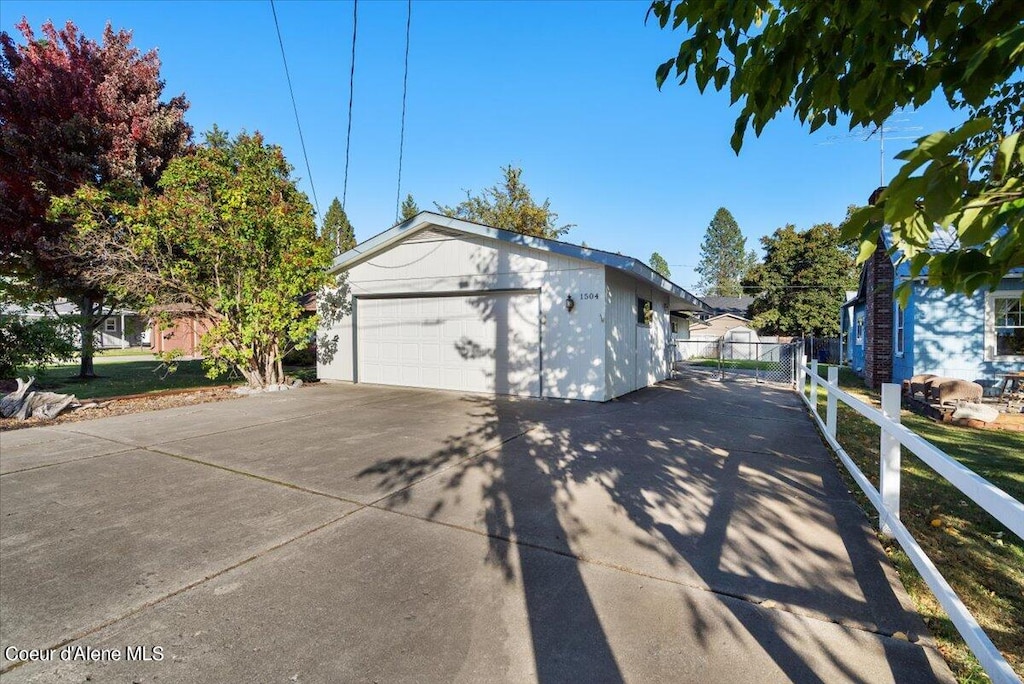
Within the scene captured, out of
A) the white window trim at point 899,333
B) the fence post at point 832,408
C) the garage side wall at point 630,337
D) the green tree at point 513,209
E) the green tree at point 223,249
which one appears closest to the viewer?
the fence post at point 832,408

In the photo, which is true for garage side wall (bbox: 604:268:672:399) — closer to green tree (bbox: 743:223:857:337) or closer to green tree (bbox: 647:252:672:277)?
green tree (bbox: 743:223:857:337)

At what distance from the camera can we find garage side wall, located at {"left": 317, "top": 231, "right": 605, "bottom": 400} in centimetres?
944

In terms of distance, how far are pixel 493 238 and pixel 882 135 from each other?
6.81 m

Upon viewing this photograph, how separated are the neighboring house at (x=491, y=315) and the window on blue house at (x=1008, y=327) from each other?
659 centimetres

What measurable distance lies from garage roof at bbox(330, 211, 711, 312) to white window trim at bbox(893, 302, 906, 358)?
502 centimetres

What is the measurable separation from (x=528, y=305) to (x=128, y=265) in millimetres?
8274

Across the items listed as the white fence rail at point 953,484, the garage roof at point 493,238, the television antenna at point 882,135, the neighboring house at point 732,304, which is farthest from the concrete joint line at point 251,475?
the neighboring house at point 732,304

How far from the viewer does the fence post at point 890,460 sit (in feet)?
10.6

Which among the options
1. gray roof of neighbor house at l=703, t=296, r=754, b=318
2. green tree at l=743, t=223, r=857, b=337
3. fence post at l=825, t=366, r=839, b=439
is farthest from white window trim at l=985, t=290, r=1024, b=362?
gray roof of neighbor house at l=703, t=296, r=754, b=318

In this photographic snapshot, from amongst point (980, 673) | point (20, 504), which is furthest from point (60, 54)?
point (980, 673)

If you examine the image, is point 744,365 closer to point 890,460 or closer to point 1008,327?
point 1008,327

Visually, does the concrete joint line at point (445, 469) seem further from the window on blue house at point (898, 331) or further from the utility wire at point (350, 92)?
the window on blue house at point (898, 331)

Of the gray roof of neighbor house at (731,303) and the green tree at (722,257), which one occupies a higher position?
the green tree at (722,257)

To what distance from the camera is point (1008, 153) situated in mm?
883
